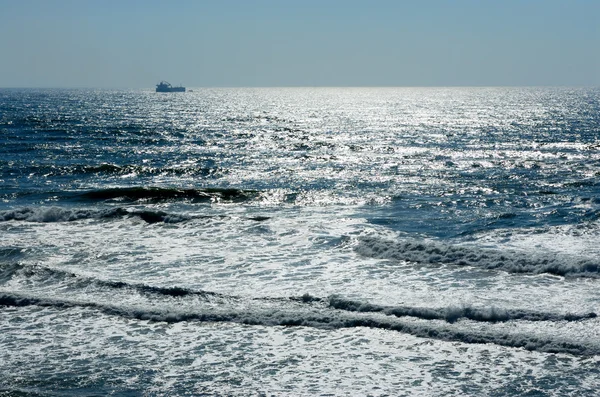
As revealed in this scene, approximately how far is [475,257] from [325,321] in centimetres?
799

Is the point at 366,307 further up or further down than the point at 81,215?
further up

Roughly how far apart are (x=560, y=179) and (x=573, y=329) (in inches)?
1091

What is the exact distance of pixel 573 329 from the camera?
1396 centimetres

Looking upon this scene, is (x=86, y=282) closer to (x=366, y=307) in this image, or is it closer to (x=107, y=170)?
(x=366, y=307)

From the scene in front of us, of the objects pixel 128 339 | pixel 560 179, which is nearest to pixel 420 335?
pixel 128 339

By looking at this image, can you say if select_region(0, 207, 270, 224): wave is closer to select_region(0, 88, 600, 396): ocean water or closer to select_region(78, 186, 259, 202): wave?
select_region(0, 88, 600, 396): ocean water

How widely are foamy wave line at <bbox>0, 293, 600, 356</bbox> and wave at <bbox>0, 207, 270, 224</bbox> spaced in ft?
38.2

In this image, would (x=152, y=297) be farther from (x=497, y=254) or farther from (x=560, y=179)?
(x=560, y=179)

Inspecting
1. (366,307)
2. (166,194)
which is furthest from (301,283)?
(166,194)

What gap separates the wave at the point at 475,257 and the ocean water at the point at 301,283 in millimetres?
88

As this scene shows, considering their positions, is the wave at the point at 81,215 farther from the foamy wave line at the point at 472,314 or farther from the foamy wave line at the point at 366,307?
the foamy wave line at the point at 472,314

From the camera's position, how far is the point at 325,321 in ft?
48.8

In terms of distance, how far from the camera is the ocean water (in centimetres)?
1202

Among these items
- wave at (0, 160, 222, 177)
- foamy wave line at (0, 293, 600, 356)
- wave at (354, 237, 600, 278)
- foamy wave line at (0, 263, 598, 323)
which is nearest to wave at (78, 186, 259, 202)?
wave at (0, 160, 222, 177)
